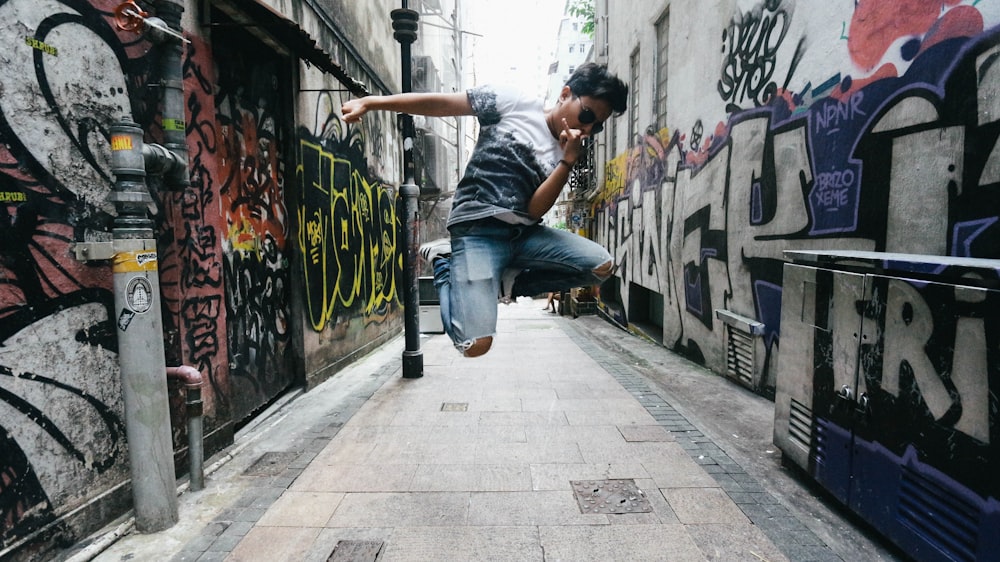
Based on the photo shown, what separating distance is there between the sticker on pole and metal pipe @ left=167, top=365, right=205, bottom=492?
578mm

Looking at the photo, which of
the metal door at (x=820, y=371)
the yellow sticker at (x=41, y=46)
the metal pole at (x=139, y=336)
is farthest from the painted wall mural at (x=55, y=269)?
the metal door at (x=820, y=371)

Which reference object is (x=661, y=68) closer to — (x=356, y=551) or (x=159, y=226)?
(x=159, y=226)

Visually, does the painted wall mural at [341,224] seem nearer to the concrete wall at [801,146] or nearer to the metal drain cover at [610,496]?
the metal drain cover at [610,496]

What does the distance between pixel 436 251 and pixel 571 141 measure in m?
1.15

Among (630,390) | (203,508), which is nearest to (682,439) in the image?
(630,390)

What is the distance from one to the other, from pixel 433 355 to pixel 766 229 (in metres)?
4.96

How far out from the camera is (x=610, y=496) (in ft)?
11.1

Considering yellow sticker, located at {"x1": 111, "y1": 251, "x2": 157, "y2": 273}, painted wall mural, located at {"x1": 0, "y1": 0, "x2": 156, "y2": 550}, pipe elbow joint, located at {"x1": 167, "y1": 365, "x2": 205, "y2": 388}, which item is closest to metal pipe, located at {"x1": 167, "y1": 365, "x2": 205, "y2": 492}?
pipe elbow joint, located at {"x1": 167, "y1": 365, "x2": 205, "y2": 388}

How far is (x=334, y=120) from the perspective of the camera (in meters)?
6.86

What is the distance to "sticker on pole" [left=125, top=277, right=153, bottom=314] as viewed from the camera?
2865 mm

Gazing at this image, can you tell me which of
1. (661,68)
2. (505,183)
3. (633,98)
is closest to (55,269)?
(505,183)

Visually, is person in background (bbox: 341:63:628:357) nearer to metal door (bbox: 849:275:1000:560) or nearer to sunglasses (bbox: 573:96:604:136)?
sunglasses (bbox: 573:96:604:136)

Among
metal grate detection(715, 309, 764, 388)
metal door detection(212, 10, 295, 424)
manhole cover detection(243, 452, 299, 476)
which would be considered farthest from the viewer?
metal grate detection(715, 309, 764, 388)

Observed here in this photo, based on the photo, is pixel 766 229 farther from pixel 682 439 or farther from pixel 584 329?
pixel 584 329
